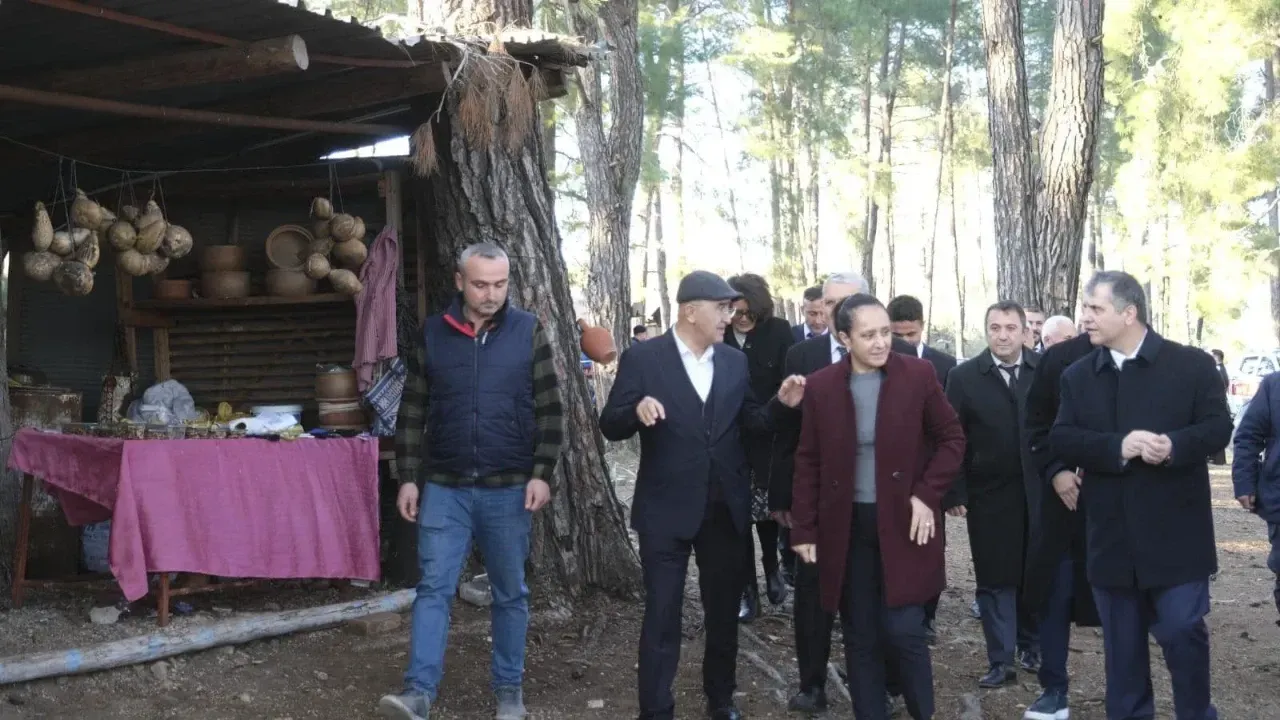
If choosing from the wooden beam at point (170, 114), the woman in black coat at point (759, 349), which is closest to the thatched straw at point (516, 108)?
the wooden beam at point (170, 114)

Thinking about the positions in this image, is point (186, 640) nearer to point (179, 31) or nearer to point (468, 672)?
point (468, 672)

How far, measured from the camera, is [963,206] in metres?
48.5

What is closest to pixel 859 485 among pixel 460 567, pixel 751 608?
pixel 460 567

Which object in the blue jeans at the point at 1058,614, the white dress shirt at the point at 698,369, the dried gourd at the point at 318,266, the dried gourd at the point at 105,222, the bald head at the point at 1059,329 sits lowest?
the blue jeans at the point at 1058,614

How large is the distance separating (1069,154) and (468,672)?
749 cm

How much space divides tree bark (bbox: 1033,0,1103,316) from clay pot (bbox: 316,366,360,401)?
6.17 metres

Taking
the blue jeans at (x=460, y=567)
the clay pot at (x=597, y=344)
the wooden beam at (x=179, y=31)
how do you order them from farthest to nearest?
the clay pot at (x=597, y=344) → the blue jeans at (x=460, y=567) → the wooden beam at (x=179, y=31)

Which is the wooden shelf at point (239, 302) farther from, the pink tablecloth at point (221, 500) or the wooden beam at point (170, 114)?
the pink tablecloth at point (221, 500)

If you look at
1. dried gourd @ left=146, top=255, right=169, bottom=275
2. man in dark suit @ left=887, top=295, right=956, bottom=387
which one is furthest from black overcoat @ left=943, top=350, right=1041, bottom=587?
dried gourd @ left=146, top=255, right=169, bottom=275

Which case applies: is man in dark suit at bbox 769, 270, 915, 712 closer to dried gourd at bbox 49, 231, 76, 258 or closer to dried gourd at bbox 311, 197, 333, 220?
dried gourd at bbox 311, 197, 333, 220

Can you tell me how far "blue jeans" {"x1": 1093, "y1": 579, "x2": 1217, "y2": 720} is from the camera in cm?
491

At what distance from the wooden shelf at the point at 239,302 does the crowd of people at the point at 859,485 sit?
110 inches

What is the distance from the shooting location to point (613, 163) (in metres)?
14.7

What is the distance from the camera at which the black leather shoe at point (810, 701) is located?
5.99 meters
